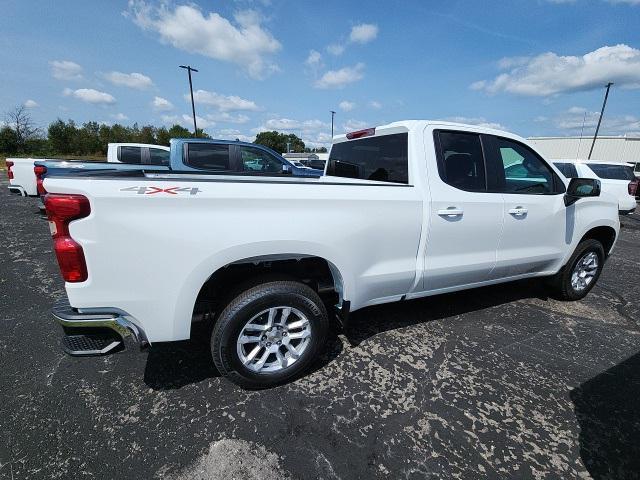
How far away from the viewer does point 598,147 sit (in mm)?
39219

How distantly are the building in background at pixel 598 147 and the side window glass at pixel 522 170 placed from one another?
36001mm

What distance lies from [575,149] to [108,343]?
5349 centimetres

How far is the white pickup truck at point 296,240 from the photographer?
1.83 m

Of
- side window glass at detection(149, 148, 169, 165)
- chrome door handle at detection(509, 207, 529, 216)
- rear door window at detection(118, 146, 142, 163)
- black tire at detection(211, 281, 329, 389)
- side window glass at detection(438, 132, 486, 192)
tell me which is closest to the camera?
black tire at detection(211, 281, 329, 389)

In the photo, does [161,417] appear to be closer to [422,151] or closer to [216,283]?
[216,283]

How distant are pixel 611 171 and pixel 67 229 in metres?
14.2

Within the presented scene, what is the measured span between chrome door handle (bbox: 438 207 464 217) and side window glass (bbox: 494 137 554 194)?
75 cm

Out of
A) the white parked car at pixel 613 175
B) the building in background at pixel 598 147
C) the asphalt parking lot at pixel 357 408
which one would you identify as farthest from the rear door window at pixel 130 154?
the building in background at pixel 598 147

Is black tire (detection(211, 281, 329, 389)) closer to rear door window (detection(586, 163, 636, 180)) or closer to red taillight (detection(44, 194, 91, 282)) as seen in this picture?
red taillight (detection(44, 194, 91, 282))

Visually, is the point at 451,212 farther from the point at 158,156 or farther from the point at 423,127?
the point at 158,156

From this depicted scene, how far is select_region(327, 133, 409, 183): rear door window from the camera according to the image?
2877mm

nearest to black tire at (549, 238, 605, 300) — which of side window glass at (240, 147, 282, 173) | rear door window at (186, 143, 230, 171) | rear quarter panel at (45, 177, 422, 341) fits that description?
rear quarter panel at (45, 177, 422, 341)

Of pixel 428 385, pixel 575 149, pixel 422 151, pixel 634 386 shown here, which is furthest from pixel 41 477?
pixel 575 149

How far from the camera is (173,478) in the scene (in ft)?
5.74
